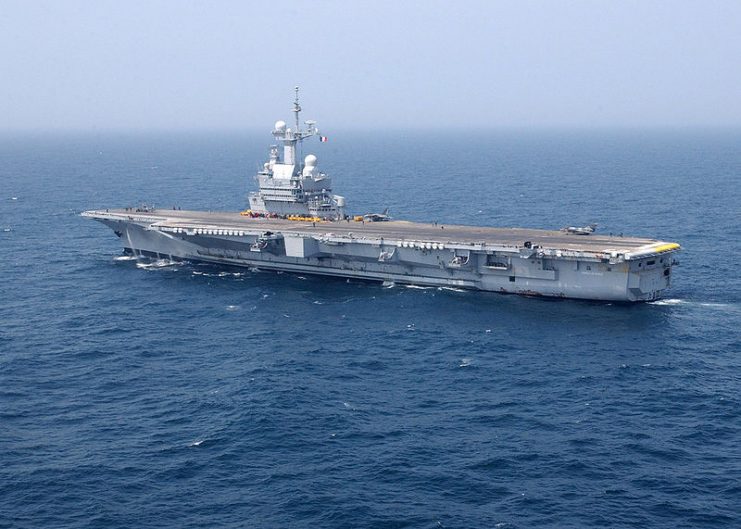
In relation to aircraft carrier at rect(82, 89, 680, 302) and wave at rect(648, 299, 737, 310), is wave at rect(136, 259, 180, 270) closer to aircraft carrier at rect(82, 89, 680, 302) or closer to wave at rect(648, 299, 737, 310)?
aircraft carrier at rect(82, 89, 680, 302)

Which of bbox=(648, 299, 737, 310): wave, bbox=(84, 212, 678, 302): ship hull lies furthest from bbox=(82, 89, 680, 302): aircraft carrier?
bbox=(648, 299, 737, 310): wave

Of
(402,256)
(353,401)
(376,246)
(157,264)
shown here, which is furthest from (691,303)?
(157,264)

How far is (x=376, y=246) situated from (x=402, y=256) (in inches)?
61.0

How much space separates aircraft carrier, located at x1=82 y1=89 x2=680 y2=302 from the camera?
39.7 m

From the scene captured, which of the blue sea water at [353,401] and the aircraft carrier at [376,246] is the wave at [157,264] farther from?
the aircraft carrier at [376,246]

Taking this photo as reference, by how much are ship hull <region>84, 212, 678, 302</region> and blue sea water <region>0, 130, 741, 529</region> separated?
108 cm

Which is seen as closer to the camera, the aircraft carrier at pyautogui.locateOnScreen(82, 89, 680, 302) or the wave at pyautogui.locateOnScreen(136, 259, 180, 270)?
the aircraft carrier at pyautogui.locateOnScreen(82, 89, 680, 302)

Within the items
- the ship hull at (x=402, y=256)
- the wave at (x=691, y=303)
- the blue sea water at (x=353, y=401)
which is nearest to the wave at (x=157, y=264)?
the blue sea water at (x=353, y=401)

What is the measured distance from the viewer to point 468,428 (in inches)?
1030

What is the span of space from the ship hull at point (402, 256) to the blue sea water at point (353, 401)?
1076 mm

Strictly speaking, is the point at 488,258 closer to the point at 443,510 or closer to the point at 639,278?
the point at 639,278

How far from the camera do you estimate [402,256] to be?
144 feet

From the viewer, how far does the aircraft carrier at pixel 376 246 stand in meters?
39.7

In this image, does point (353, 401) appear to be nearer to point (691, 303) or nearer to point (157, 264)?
point (691, 303)
